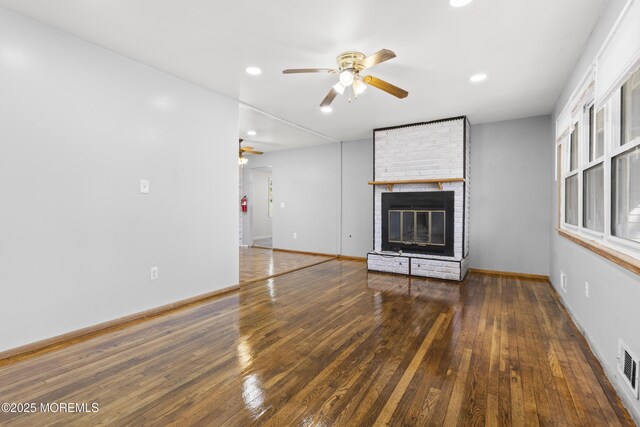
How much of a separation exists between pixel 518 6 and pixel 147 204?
11.7ft

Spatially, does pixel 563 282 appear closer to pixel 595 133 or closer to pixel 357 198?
pixel 595 133

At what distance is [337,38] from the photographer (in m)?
2.58

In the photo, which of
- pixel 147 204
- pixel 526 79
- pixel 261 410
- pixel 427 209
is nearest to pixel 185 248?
pixel 147 204

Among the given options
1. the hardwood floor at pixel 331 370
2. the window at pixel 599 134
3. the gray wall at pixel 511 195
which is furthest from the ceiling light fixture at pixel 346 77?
the gray wall at pixel 511 195

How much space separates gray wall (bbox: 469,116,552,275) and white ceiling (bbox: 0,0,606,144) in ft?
3.44

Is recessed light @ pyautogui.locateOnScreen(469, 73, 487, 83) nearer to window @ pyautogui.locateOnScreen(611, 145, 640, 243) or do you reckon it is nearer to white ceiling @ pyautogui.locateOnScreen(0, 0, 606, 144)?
white ceiling @ pyautogui.locateOnScreen(0, 0, 606, 144)

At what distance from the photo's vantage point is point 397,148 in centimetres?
529

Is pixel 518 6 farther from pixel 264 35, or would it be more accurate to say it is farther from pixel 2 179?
pixel 2 179

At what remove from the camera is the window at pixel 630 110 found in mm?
1803

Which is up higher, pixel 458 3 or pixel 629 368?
→ pixel 458 3

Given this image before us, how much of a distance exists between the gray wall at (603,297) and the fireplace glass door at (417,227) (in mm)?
1751

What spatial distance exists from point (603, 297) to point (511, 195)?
3.07m

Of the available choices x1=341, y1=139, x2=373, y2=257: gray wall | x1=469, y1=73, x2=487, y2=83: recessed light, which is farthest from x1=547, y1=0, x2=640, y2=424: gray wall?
x1=341, y1=139, x2=373, y2=257: gray wall

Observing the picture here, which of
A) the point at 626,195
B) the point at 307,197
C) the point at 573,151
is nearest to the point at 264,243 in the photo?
the point at 307,197
